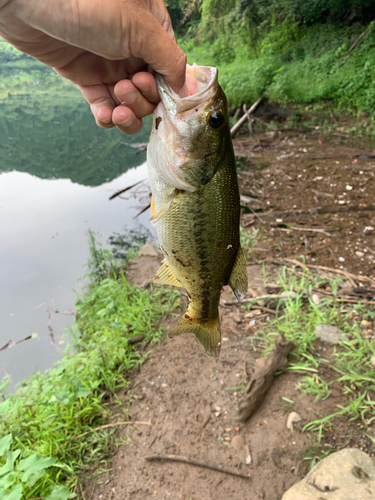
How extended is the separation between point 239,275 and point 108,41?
4.49 ft

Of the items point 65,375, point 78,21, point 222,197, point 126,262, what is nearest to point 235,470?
point 65,375

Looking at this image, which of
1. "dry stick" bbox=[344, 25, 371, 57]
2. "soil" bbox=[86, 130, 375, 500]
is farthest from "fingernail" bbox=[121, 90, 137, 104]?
"dry stick" bbox=[344, 25, 371, 57]

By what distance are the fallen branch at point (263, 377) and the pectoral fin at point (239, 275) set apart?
5.56 ft

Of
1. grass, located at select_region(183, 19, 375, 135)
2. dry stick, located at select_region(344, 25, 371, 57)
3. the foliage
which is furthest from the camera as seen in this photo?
dry stick, located at select_region(344, 25, 371, 57)

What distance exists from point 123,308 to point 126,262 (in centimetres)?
195

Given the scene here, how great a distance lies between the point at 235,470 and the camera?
2.81 metres

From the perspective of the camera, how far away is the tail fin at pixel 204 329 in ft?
6.46

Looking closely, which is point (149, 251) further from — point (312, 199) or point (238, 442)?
point (238, 442)

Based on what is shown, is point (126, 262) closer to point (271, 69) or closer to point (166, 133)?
point (166, 133)

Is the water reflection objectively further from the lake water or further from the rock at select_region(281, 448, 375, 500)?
the rock at select_region(281, 448, 375, 500)

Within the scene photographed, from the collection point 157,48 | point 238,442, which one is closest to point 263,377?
point 238,442

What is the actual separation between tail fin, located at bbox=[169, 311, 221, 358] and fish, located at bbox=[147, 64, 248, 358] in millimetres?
218

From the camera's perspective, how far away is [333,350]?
11.5ft

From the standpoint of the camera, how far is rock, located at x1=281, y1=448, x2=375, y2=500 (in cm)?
215
